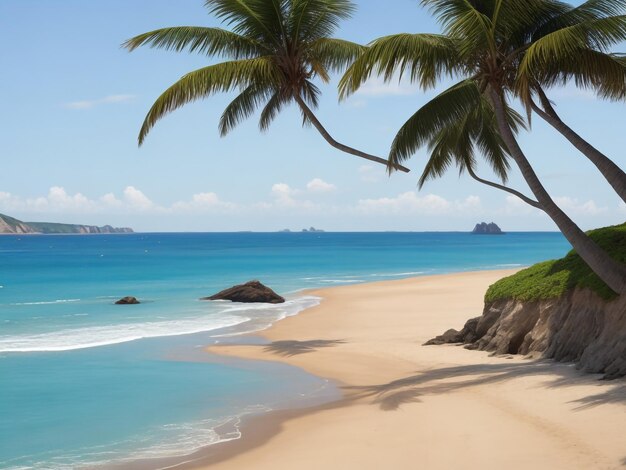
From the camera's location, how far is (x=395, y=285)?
4316 centimetres

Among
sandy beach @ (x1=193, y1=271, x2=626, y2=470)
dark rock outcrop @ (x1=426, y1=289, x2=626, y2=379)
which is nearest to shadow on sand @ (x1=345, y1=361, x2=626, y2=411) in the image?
sandy beach @ (x1=193, y1=271, x2=626, y2=470)

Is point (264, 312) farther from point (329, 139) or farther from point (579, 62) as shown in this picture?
point (579, 62)

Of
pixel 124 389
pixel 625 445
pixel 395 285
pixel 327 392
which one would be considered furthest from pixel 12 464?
pixel 395 285

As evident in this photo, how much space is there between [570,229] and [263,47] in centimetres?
827

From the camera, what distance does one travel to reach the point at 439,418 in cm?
1105

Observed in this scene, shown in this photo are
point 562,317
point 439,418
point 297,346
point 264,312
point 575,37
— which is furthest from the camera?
point 264,312

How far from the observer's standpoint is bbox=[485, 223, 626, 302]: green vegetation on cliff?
14.5 metres

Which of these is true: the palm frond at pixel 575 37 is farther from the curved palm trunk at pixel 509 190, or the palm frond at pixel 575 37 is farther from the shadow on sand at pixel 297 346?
the shadow on sand at pixel 297 346

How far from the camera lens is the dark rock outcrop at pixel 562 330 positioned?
42.3ft

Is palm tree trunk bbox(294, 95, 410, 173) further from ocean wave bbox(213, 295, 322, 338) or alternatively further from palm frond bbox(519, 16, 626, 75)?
ocean wave bbox(213, 295, 322, 338)

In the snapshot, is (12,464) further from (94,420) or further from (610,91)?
(610,91)

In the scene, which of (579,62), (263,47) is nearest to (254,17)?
(263,47)

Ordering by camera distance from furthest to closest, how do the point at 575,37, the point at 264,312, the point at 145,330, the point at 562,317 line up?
1. the point at 264,312
2. the point at 145,330
3. the point at 562,317
4. the point at 575,37

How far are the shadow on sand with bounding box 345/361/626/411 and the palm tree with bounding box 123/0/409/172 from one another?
4.56 m
